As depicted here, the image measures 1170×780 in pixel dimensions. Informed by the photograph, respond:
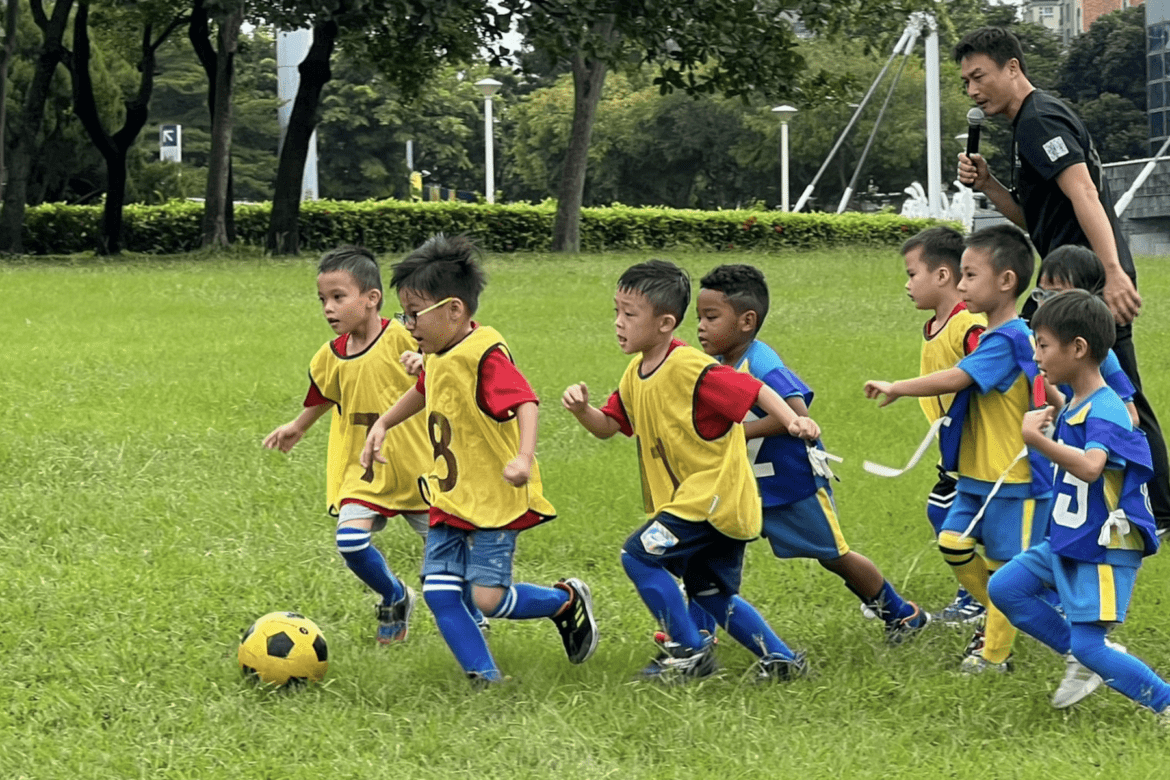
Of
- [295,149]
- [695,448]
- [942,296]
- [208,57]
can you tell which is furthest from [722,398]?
[208,57]

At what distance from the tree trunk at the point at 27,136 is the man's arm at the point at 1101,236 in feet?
64.0

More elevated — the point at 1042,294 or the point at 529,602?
the point at 1042,294

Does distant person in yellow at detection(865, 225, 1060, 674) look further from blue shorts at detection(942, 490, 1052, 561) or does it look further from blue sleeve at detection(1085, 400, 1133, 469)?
blue sleeve at detection(1085, 400, 1133, 469)

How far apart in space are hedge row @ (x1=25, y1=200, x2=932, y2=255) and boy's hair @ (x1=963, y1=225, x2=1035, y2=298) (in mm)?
20794

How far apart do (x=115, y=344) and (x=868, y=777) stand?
10.5m

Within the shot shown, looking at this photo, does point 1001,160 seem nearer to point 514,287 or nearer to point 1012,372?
point 514,287

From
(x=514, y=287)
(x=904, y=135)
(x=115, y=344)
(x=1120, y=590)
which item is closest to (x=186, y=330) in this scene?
(x=115, y=344)

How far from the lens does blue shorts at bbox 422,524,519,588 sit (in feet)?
16.8

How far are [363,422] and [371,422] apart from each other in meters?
0.03

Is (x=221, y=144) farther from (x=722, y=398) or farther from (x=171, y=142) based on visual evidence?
(x=171, y=142)

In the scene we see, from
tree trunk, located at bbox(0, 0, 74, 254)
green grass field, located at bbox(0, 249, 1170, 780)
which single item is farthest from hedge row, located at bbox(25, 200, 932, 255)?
green grass field, located at bbox(0, 249, 1170, 780)

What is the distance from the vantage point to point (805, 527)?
5469 millimetres

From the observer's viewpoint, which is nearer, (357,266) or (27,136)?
(357,266)

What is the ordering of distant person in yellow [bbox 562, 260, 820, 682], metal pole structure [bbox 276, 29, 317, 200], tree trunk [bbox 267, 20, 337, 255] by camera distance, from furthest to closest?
metal pole structure [bbox 276, 29, 317, 200], tree trunk [bbox 267, 20, 337, 255], distant person in yellow [bbox 562, 260, 820, 682]
